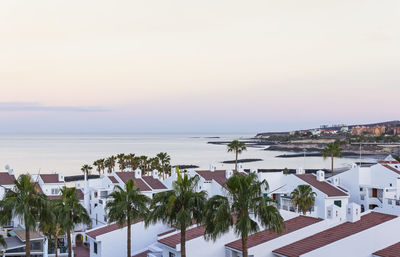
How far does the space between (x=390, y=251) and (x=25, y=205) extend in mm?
20306

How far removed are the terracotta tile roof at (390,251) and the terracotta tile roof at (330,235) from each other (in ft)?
4.86

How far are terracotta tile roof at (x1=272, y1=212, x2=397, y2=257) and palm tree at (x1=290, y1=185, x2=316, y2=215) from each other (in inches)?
792

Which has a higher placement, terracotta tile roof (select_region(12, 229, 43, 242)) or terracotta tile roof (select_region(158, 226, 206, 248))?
terracotta tile roof (select_region(158, 226, 206, 248))

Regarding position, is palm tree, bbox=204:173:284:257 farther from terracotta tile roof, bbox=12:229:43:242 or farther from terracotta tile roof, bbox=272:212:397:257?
terracotta tile roof, bbox=12:229:43:242

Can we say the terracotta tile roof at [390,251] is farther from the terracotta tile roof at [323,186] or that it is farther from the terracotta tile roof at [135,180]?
the terracotta tile roof at [135,180]

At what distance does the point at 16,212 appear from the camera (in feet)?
90.5

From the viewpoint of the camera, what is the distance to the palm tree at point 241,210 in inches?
937

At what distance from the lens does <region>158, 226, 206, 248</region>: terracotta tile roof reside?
32894 mm

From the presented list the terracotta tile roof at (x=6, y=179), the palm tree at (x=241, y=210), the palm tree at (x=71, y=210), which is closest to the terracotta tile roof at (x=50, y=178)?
the terracotta tile roof at (x=6, y=179)

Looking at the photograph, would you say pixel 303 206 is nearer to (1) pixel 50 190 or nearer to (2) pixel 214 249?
(2) pixel 214 249

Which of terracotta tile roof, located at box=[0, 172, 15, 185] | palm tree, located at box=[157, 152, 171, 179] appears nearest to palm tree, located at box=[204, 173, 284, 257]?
terracotta tile roof, located at box=[0, 172, 15, 185]

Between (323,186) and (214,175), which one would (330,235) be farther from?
(214,175)

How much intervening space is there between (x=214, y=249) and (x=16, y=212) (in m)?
12.6

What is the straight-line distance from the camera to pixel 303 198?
2031 inches
